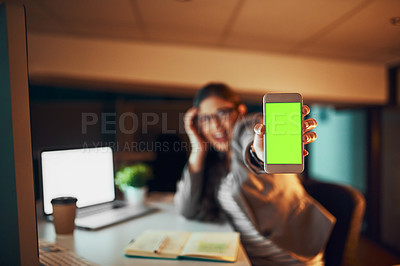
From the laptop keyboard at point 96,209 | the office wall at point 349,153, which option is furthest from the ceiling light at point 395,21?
the office wall at point 349,153

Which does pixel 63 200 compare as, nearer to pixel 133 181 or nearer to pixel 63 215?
pixel 63 215

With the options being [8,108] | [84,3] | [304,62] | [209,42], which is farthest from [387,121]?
[8,108]

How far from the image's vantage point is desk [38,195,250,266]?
87cm

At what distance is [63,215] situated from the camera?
1.08 m

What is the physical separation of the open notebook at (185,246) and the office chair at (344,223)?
448 millimetres

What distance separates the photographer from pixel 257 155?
750 mm

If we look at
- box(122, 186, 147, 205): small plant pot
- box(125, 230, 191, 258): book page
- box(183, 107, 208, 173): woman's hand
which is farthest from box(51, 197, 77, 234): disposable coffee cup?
box(183, 107, 208, 173): woman's hand

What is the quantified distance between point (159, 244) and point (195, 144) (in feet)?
1.88

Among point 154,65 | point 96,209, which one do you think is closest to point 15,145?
point 96,209

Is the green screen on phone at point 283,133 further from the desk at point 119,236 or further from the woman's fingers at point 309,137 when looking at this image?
the desk at point 119,236

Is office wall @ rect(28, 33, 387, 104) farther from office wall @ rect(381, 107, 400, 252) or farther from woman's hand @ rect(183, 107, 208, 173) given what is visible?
woman's hand @ rect(183, 107, 208, 173)

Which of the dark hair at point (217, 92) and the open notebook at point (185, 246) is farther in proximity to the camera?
the dark hair at point (217, 92)

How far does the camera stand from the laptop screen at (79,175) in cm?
113

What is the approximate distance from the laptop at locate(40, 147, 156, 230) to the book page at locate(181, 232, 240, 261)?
1.46 ft
